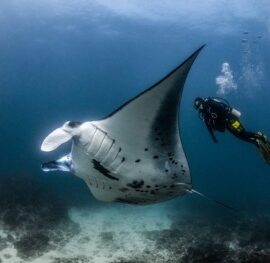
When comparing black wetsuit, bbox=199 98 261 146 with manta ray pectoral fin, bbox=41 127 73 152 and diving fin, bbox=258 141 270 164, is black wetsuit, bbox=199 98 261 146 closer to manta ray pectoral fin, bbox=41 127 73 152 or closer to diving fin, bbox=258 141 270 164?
diving fin, bbox=258 141 270 164

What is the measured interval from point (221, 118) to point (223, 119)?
53 millimetres

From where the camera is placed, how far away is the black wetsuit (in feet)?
24.0

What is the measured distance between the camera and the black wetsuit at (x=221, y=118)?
7316 millimetres

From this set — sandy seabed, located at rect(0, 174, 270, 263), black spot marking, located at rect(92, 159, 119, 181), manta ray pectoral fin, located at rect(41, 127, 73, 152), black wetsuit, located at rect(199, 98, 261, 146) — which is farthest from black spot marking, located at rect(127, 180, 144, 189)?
sandy seabed, located at rect(0, 174, 270, 263)

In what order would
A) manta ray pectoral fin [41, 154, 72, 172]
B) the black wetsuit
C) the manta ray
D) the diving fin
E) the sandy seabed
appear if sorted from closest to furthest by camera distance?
the manta ray, manta ray pectoral fin [41, 154, 72, 172], the black wetsuit, the diving fin, the sandy seabed

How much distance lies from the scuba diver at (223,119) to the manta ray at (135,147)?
8.87ft

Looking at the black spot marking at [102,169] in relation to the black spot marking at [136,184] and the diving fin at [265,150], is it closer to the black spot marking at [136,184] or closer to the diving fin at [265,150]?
the black spot marking at [136,184]

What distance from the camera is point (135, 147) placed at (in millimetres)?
4645

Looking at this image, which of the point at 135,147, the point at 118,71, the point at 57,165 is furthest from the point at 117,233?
the point at 118,71

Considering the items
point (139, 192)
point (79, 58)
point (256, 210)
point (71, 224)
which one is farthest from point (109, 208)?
point (79, 58)

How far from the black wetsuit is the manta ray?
2643 millimetres

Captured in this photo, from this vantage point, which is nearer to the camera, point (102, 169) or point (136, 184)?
point (102, 169)

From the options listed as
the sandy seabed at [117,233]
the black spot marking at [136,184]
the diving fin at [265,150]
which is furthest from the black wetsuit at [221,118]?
the sandy seabed at [117,233]

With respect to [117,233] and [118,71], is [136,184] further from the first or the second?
[118,71]
